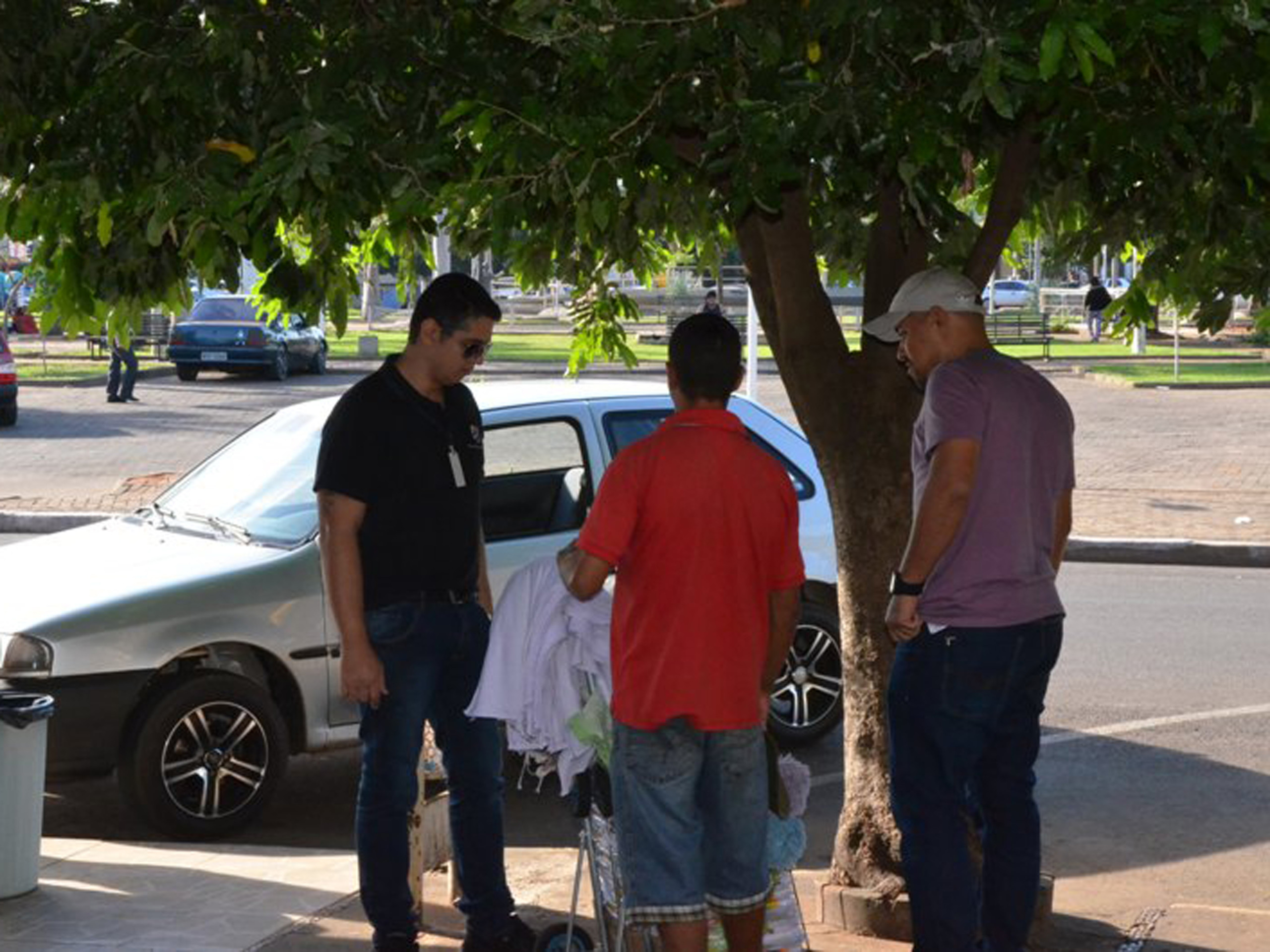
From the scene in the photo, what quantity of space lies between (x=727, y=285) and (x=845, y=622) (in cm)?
6801

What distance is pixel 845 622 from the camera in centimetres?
673

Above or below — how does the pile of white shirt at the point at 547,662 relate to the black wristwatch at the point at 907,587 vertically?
below

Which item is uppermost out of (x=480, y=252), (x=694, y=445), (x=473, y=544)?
(x=480, y=252)

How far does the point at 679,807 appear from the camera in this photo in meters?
5.16

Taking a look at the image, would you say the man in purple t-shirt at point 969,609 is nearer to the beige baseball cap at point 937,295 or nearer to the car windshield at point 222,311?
the beige baseball cap at point 937,295

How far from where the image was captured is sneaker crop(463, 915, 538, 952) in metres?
6.10

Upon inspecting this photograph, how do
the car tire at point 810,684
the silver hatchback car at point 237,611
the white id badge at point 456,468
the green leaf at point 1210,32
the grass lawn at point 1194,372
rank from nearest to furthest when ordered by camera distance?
the green leaf at point 1210,32 → the white id badge at point 456,468 → the silver hatchback car at point 237,611 → the car tire at point 810,684 → the grass lawn at point 1194,372

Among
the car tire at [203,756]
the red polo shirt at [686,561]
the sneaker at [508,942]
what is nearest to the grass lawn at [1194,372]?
the car tire at [203,756]

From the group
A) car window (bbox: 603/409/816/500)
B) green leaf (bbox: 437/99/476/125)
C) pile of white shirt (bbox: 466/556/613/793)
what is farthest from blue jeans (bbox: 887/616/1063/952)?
car window (bbox: 603/409/816/500)

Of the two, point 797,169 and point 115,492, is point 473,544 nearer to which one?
point 797,169

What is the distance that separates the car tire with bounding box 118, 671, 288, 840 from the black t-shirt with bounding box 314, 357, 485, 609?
2.70 metres

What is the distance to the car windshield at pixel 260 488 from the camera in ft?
29.3

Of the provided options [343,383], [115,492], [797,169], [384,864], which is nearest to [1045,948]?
[384,864]

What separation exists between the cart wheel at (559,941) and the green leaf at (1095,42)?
2.89 meters
